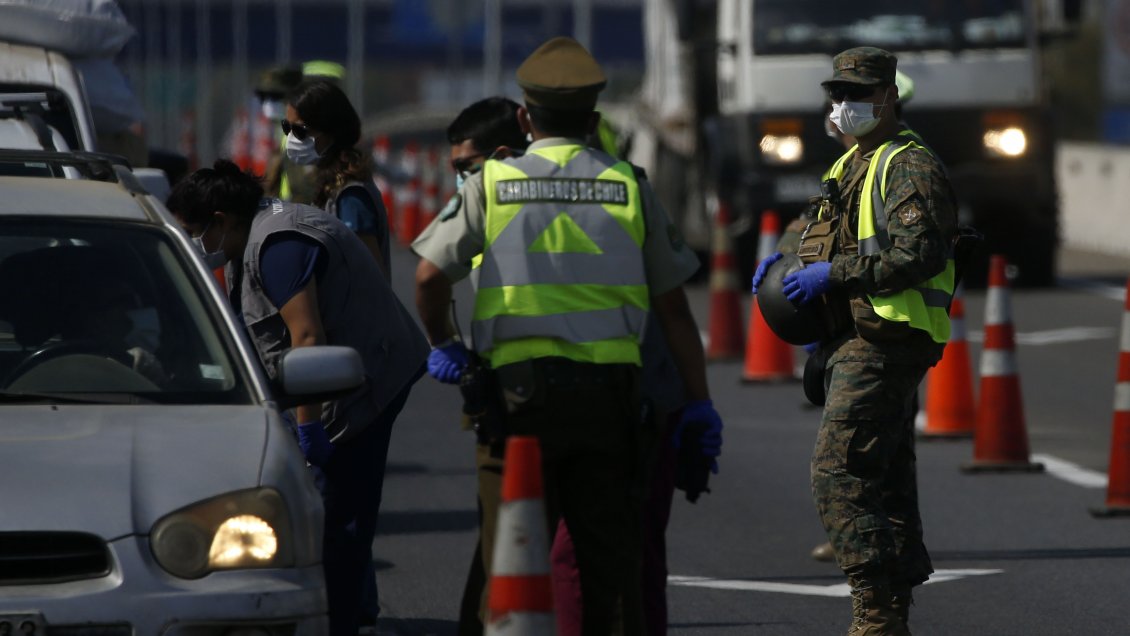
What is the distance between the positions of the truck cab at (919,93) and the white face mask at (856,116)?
12391 millimetres

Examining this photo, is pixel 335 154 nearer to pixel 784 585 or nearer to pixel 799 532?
pixel 784 585

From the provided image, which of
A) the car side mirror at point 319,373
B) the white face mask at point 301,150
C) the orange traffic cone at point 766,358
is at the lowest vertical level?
the orange traffic cone at point 766,358

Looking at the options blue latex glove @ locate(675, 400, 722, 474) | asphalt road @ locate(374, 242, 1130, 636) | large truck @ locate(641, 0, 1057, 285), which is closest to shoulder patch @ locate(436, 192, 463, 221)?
blue latex glove @ locate(675, 400, 722, 474)

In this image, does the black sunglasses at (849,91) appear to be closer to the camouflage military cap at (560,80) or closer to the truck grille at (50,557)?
the camouflage military cap at (560,80)

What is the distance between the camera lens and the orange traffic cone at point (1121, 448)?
9828 mm

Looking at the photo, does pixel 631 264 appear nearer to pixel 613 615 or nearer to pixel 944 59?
pixel 613 615

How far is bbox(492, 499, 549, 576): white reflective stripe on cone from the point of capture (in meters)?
5.00

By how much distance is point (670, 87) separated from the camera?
25.3 metres

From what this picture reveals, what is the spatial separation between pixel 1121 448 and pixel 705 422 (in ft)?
15.2

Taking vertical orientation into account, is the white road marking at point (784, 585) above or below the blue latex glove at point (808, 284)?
below

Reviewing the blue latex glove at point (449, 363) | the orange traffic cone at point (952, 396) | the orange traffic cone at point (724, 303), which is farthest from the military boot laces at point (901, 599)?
the orange traffic cone at point (724, 303)

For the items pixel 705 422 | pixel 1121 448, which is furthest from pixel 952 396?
pixel 705 422

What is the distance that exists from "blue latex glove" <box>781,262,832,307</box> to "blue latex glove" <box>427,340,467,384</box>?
1696mm

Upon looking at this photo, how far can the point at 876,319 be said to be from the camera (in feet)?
22.5
